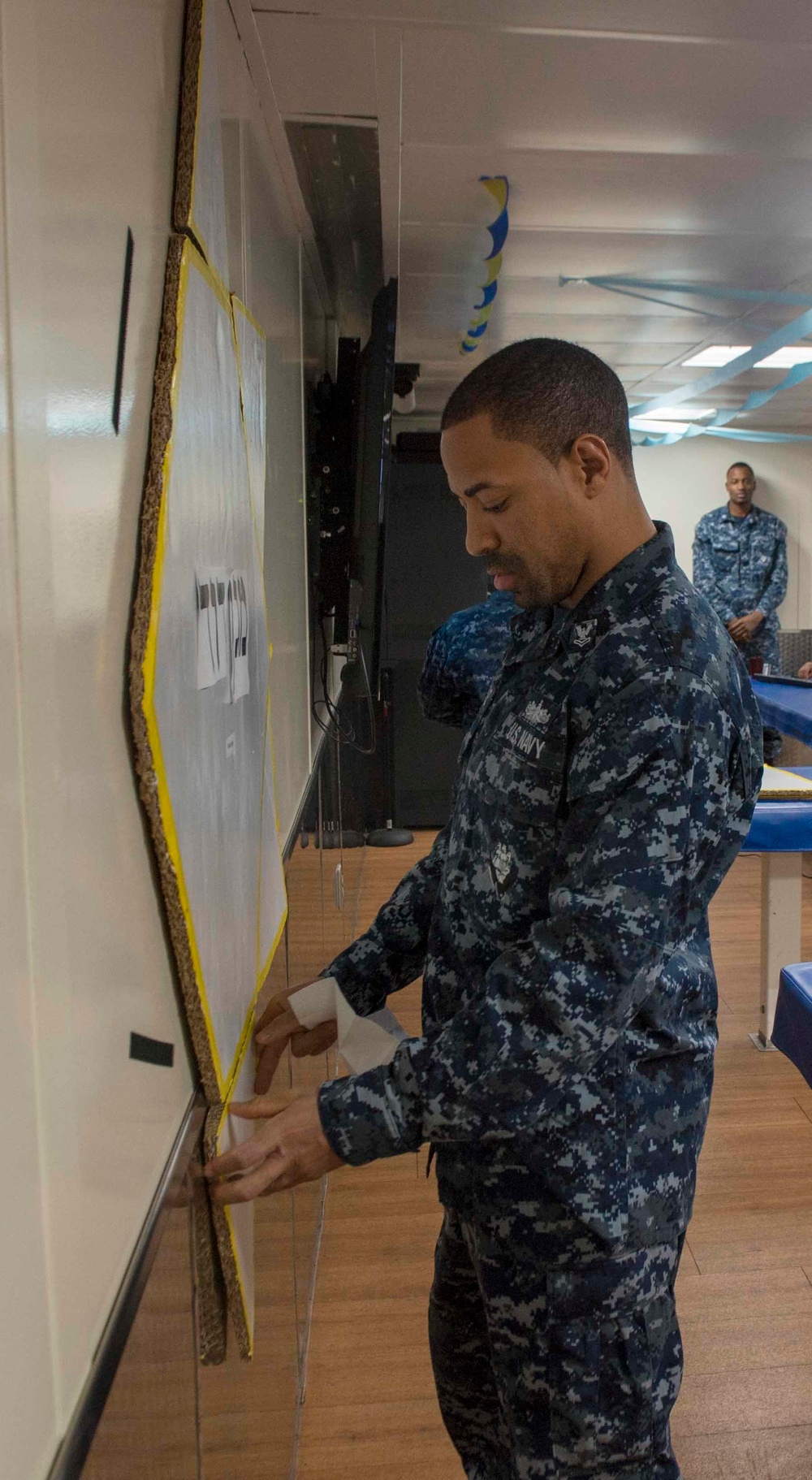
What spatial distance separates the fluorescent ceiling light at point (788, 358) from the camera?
4.83m

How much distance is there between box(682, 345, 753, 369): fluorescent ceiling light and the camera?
4.86m

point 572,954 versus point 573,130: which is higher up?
point 573,130

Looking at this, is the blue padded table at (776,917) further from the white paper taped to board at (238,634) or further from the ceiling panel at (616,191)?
the white paper taped to board at (238,634)

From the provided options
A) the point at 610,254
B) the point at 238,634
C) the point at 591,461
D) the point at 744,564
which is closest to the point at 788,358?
the point at 610,254

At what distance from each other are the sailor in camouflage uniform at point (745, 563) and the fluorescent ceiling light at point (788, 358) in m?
2.19

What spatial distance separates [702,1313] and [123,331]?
2.25 m

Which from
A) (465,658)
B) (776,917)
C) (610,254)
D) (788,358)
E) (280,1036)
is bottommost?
(776,917)

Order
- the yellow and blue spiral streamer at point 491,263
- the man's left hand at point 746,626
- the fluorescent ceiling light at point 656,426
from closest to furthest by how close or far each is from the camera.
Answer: the yellow and blue spiral streamer at point 491,263 < the man's left hand at point 746,626 < the fluorescent ceiling light at point 656,426

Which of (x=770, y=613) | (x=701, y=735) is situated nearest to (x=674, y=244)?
(x=701, y=735)

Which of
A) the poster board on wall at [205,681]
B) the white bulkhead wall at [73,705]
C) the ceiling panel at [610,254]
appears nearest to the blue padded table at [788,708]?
the ceiling panel at [610,254]

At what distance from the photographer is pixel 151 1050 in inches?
29.8

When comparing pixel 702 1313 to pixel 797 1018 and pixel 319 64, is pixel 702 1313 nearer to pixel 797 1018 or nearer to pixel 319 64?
pixel 797 1018

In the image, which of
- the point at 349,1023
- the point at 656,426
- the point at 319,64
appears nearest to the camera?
the point at 349,1023

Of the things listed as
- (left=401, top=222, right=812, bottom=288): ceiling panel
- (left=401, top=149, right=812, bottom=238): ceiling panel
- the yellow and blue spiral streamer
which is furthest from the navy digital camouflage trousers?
(left=401, top=222, right=812, bottom=288): ceiling panel
